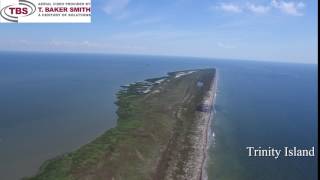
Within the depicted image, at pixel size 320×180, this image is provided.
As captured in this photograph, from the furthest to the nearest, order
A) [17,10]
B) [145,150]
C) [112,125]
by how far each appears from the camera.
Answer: [112,125]
[145,150]
[17,10]

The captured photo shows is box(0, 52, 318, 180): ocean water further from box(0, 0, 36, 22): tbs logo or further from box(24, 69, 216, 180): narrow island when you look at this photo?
box(0, 0, 36, 22): tbs logo

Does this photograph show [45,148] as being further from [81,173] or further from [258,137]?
[258,137]

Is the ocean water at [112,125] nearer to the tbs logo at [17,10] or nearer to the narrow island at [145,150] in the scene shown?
the narrow island at [145,150]

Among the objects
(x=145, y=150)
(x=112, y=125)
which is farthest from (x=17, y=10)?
(x=112, y=125)

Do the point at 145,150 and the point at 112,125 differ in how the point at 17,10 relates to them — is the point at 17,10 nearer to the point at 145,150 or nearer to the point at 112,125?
the point at 145,150

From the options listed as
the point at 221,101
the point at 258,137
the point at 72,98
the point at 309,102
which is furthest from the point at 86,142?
the point at 309,102

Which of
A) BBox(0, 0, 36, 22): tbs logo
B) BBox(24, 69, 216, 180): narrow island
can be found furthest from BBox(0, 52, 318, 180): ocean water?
BBox(0, 0, 36, 22): tbs logo
